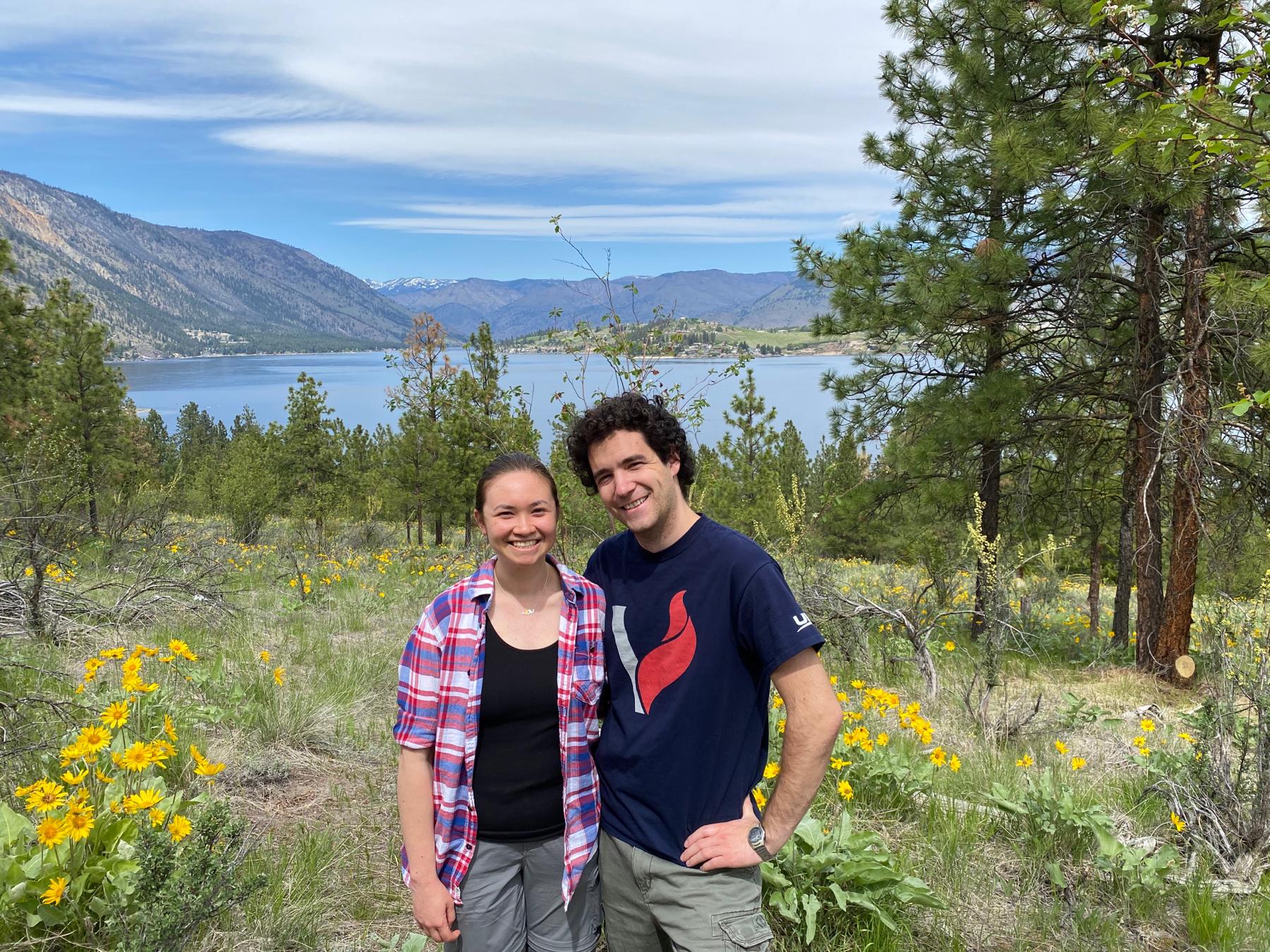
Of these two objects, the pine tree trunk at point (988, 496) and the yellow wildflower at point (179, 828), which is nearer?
the yellow wildflower at point (179, 828)

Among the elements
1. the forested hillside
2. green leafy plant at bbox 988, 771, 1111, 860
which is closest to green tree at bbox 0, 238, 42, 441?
the forested hillside

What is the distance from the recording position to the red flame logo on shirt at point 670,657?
1964 mm

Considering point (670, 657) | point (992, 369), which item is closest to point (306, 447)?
point (992, 369)

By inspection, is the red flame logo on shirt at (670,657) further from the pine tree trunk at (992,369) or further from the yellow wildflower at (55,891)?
the pine tree trunk at (992,369)

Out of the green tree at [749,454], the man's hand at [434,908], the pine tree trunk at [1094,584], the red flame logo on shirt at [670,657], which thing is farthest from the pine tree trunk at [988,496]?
the green tree at [749,454]

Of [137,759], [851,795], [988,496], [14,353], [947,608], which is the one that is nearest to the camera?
[137,759]

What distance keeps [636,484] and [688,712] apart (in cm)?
62

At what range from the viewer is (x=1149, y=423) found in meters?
7.14

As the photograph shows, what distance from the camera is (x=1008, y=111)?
24.3 ft

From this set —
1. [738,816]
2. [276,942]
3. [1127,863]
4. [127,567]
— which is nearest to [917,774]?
[1127,863]

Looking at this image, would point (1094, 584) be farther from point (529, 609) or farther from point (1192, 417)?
point (529, 609)

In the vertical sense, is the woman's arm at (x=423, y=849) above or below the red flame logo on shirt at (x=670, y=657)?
below

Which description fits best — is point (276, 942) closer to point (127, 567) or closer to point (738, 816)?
point (738, 816)

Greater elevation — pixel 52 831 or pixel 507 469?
pixel 507 469
